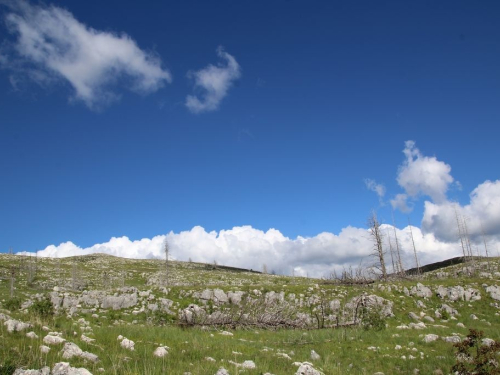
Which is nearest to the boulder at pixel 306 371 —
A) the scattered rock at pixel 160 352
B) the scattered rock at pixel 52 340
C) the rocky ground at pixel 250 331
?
the rocky ground at pixel 250 331

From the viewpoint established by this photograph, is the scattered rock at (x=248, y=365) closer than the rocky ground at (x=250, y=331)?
No

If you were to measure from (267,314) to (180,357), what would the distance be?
14.5 m

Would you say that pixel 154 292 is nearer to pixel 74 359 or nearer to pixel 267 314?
pixel 267 314

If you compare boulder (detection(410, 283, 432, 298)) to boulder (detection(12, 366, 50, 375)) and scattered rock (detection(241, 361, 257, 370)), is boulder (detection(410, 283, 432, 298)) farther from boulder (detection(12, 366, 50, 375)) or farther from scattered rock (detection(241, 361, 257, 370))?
boulder (detection(12, 366, 50, 375))

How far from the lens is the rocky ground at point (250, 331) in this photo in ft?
27.7

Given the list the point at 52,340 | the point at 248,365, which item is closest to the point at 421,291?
the point at 248,365

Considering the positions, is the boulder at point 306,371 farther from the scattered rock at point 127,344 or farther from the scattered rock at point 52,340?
the scattered rock at point 52,340

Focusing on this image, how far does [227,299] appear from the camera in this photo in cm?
3656

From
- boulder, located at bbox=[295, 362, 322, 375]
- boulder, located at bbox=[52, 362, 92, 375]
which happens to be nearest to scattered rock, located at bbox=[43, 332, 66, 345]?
A: boulder, located at bbox=[52, 362, 92, 375]

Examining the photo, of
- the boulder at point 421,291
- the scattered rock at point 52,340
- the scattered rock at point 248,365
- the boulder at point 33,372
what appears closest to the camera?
the boulder at point 33,372

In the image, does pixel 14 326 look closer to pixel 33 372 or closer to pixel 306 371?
pixel 33 372

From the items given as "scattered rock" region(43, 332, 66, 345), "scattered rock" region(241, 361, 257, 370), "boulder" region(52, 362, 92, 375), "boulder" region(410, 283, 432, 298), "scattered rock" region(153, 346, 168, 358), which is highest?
"scattered rock" region(43, 332, 66, 345)

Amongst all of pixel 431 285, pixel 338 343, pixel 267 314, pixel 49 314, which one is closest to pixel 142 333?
pixel 49 314

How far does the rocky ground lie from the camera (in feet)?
27.7
